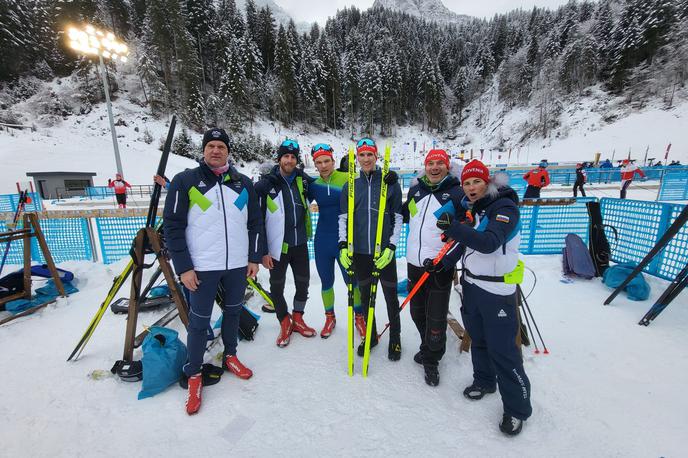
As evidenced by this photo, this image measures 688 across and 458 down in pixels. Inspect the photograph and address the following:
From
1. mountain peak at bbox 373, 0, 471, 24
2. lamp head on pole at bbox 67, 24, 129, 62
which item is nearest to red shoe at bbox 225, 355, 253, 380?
lamp head on pole at bbox 67, 24, 129, 62

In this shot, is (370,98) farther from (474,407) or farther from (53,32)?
(474,407)

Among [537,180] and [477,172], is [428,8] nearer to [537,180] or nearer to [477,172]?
[537,180]

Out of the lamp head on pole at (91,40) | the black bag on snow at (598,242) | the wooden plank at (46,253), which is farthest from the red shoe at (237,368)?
the lamp head on pole at (91,40)

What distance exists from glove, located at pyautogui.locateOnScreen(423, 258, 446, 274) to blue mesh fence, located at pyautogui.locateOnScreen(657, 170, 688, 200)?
17997 millimetres

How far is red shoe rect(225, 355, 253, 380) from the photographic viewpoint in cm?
290

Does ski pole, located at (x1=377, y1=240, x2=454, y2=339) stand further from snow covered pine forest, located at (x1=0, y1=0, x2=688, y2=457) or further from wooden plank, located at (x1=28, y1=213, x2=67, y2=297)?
wooden plank, located at (x1=28, y1=213, x2=67, y2=297)

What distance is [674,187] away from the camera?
14.2m

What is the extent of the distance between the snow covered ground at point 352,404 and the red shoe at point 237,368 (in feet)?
0.28

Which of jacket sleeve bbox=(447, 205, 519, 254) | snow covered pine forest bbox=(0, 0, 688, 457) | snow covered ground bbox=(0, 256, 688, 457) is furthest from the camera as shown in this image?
snow covered pine forest bbox=(0, 0, 688, 457)

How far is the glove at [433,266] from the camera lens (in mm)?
2586

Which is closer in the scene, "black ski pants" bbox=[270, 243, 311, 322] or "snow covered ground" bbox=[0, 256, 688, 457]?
"snow covered ground" bbox=[0, 256, 688, 457]

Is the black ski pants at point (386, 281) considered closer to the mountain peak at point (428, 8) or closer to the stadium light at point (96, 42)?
the stadium light at point (96, 42)

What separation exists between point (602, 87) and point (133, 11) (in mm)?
76074

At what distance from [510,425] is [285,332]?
237 cm
